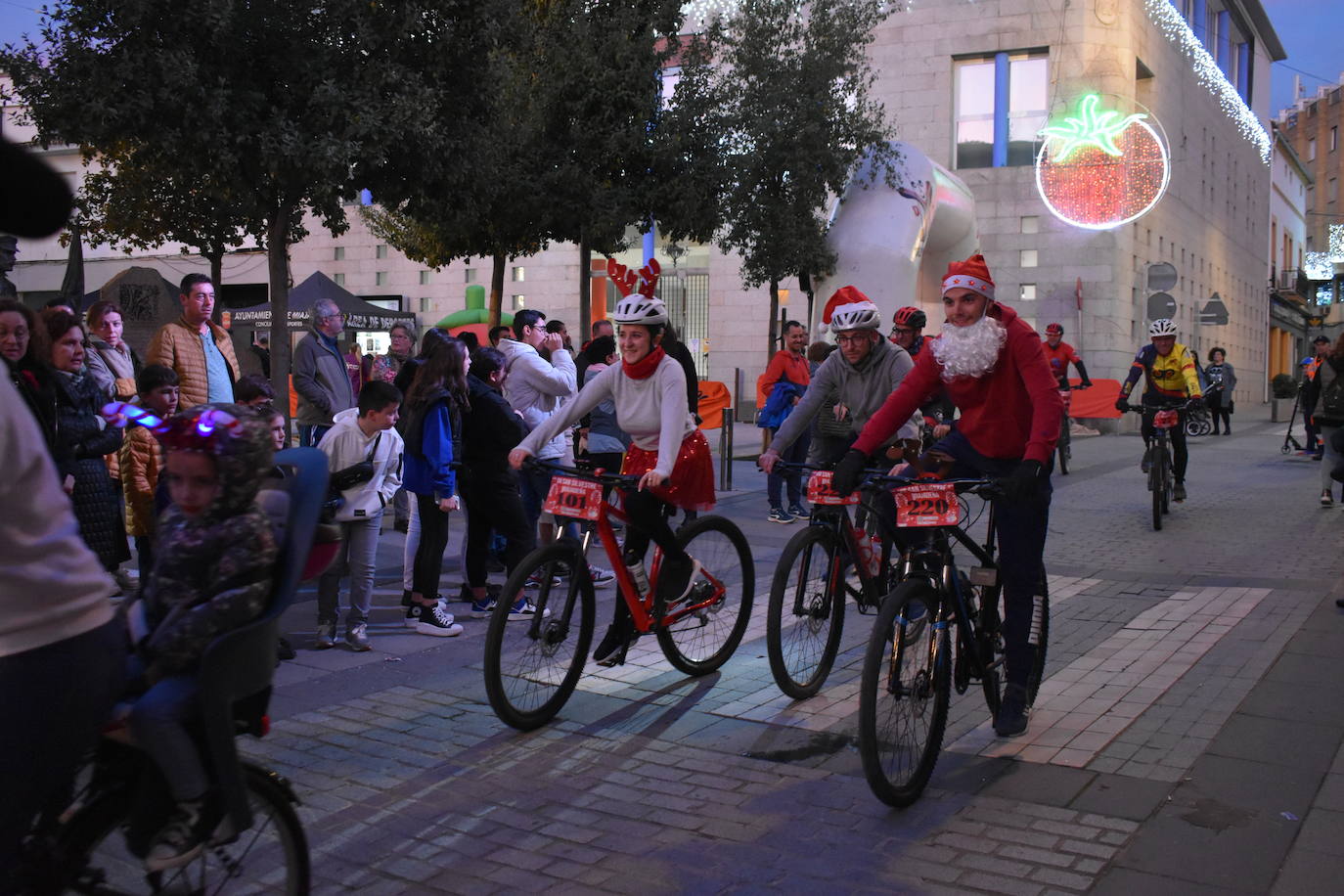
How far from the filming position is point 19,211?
2.00 metres

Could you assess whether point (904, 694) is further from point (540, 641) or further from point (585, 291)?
point (585, 291)

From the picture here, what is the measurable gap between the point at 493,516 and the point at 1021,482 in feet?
12.4

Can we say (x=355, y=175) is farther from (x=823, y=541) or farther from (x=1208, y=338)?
(x=1208, y=338)

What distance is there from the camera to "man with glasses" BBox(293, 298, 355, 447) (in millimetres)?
8703

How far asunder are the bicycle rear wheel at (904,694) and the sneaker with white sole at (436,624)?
3.23 m

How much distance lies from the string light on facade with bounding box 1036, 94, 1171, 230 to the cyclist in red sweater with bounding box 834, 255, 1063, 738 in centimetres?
1940

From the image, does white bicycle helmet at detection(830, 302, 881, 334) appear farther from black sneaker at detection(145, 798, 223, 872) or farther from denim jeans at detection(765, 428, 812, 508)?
black sneaker at detection(145, 798, 223, 872)

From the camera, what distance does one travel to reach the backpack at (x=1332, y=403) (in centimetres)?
959

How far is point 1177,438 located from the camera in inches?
472

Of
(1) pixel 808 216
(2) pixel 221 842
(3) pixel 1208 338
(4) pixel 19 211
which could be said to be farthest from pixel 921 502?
(3) pixel 1208 338

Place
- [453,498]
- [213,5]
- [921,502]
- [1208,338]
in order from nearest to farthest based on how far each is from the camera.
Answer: [921,502] → [453,498] → [213,5] → [1208,338]

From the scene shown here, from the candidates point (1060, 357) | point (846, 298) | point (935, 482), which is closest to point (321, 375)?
point (846, 298)

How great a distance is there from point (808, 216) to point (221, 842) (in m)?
17.7

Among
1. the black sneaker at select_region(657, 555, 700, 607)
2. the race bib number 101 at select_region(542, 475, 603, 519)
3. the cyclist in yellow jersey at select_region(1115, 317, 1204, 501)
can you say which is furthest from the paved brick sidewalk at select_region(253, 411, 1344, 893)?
the cyclist in yellow jersey at select_region(1115, 317, 1204, 501)
